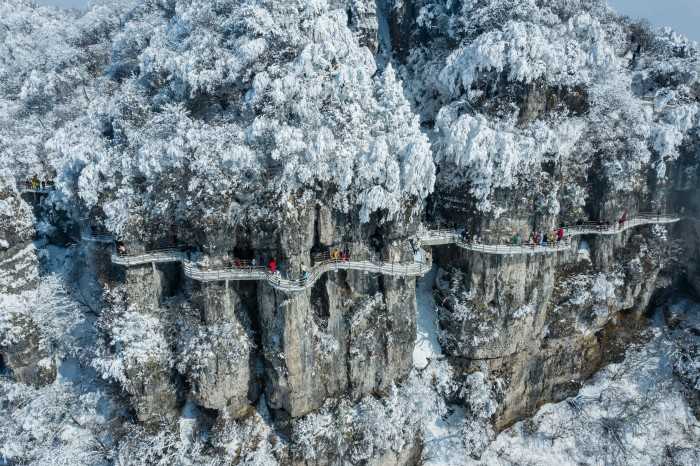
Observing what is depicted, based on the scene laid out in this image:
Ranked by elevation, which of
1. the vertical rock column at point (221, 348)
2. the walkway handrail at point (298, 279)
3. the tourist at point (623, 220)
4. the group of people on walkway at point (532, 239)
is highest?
the tourist at point (623, 220)

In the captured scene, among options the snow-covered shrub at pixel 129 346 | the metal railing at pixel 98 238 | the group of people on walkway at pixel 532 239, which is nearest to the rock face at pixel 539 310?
the group of people on walkway at pixel 532 239

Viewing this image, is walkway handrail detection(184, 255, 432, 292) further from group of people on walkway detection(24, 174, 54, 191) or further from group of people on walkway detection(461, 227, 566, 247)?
→ group of people on walkway detection(24, 174, 54, 191)

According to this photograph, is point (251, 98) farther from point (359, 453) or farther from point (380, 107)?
point (359, 453)

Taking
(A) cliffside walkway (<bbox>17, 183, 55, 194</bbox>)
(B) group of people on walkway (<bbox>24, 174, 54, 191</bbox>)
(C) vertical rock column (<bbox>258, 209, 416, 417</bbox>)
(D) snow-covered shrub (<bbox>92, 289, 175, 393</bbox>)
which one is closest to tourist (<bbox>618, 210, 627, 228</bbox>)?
(C) vertical rock column (<bbox>258, 209, 416, 417</bbox>)

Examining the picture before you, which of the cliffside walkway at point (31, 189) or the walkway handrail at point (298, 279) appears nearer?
the walkway handrail at point (298, 279)

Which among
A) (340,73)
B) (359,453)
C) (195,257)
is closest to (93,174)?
(195,257)

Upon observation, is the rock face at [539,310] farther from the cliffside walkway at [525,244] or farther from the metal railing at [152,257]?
the metal railing at [152,257]
